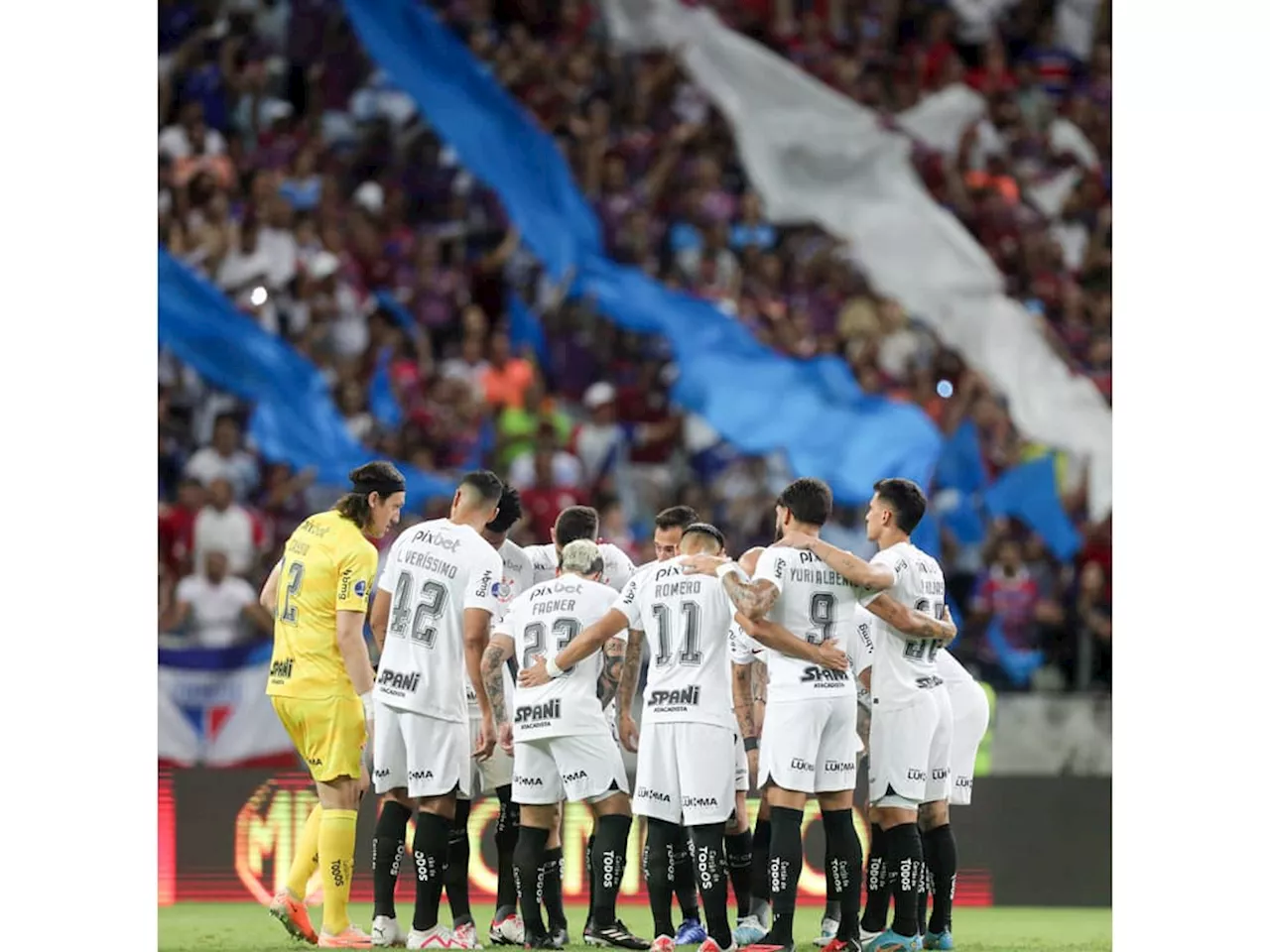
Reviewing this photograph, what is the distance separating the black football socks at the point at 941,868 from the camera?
8.11 m

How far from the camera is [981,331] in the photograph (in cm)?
1606

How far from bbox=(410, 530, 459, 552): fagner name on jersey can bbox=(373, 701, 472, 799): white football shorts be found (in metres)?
0.77

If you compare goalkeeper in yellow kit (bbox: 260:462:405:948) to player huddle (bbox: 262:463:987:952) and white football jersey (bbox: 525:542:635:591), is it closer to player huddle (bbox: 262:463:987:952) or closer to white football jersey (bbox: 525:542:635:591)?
player huddle (bbox: 262:463:987:952)

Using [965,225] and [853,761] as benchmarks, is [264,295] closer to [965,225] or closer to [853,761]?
[965,225]

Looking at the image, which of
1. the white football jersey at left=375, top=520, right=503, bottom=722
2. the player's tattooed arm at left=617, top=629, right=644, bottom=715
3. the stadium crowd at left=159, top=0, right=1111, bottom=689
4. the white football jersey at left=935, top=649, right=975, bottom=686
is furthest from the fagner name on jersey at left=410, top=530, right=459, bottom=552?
the stadium crowd at left=159, top=0, right=1111, bottom=689

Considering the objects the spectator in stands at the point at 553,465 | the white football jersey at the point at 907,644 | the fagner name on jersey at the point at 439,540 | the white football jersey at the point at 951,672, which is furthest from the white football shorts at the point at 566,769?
the spectator in stands at the point at 553,465

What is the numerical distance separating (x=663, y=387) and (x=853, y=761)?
8.12 metres

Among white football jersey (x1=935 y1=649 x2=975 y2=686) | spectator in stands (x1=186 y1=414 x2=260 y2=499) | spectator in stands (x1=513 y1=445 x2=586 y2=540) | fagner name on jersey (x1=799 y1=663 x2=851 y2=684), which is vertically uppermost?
spectator in stands (x1=186 y1=414 x2=260 y2=499)

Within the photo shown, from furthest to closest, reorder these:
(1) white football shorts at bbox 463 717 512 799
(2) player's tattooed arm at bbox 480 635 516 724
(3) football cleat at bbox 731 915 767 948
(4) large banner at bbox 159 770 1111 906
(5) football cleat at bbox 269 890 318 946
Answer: (4) large banner at bbox 159 770 1111 906, (1) white football shorts at bbox 463 717 512 799, (2) player's tattooed arm at bbox 480 635 516 724, (5) football cleat at bbox 269 890 318 946, (3) football cleat at bbox 731 915 767 948

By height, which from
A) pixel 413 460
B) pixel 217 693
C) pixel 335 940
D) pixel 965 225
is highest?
pixel 965 225

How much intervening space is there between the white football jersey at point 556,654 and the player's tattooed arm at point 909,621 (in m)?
1.22

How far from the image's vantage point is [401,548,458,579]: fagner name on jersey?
8.05 m

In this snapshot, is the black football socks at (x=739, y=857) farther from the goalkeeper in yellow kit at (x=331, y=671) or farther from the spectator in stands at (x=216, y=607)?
the spectator in stands at (x=216, y=607)
